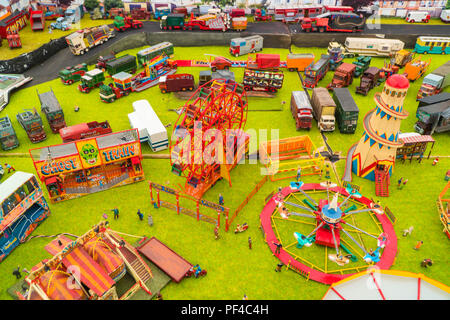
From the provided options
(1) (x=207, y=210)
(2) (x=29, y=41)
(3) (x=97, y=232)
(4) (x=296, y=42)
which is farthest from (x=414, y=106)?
(2) (x=29, y=41)

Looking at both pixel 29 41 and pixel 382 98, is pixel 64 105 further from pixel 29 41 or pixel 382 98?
pixel 382 98

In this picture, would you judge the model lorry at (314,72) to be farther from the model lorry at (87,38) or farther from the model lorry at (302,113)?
the model lorry at (87,38)

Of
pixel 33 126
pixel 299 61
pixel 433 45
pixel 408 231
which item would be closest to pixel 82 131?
pixel 33 126

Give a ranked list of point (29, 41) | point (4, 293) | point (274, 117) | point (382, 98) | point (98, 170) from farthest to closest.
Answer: point (29, 41) → point (274, 117) → point (98, 170) → point (382, 98) → point (4, 293)

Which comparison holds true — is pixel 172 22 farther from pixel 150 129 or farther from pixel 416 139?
pixel 416 139

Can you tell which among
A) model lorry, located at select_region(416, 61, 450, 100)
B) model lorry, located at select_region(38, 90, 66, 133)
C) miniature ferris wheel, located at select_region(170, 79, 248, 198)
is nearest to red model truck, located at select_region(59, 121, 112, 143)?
model lorry, located at select_region(38, 90, 66, 133)
